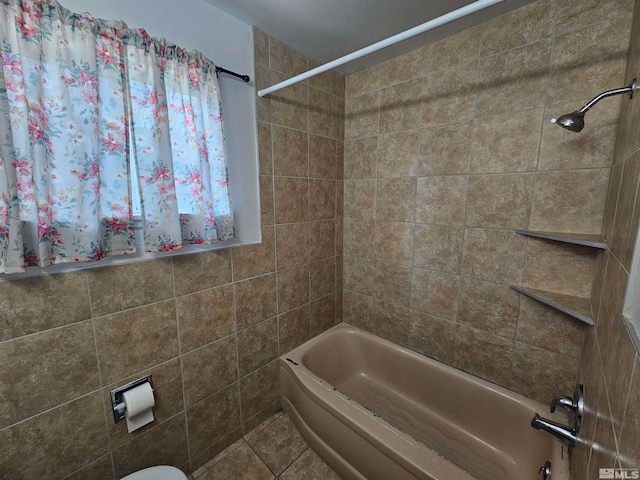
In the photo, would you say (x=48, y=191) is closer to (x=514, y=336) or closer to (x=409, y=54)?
(x=409, y=54)

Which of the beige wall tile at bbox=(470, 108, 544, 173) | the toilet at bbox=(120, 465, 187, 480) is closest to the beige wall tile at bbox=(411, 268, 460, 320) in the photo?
the beige wall tile at bbox=(470, 108, 544, 173)

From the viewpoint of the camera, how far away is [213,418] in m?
1.43

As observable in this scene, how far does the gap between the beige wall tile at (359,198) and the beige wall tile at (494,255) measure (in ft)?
2.20

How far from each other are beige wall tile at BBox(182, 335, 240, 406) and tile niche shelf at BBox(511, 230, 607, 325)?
5.15ft

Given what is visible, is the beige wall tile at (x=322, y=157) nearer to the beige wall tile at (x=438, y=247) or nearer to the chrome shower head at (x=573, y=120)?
the beige wall tile at (x=438, y=247)

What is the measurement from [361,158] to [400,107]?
41 cm

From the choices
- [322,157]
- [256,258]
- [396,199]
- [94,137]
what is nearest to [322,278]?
[256,258]

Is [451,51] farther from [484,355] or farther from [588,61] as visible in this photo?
[484,355]

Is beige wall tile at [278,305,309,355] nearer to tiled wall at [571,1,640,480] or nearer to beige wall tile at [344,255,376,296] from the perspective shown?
beige wall tile at [344,255,376,296]

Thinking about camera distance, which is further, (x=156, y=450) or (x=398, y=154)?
(x=398, y=154)

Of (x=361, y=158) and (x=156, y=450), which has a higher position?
(x=361, y=158)

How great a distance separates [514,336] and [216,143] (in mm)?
1842

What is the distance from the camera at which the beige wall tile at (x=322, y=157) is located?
1.75 metres

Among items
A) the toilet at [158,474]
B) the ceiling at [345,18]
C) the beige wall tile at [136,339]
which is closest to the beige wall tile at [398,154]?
the ceiling at [345,18]
